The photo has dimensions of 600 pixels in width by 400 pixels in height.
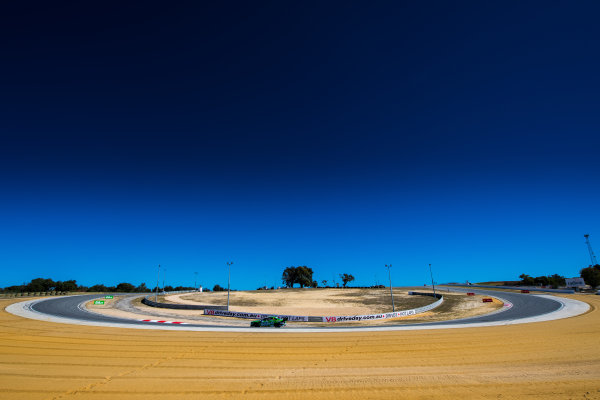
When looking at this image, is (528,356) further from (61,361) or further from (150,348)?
(61,361)

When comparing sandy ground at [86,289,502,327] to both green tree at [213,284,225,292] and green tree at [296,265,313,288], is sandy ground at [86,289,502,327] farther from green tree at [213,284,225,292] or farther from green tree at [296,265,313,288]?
green tree at [213,284,225,292]

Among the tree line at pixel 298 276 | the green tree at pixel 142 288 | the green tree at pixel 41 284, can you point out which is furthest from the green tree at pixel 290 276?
the green tree at pixel 41 284

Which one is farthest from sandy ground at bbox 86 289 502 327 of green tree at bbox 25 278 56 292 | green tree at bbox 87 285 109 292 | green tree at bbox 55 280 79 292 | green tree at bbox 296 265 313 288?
green tree at bbox 296 265 313 288

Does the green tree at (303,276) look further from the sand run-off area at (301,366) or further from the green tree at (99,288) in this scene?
the sand run-off area at (301,366)

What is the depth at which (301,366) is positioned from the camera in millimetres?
15516

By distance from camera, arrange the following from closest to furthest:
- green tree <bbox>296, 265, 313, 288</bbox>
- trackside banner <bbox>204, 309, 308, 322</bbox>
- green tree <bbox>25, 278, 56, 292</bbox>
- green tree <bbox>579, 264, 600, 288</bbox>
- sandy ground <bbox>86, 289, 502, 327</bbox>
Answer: trackside banner <bbox>204, 309, 308, 322</bbox> < sandy ground <bbox>86, 289, 502, 327</bbox> < green tree <bbox>579, 264, 600, 288</bbox> < green tree <bbox>25, 278, 56, 292</bbox> < green tree <bbox>296, 265, 313, 288</bbox>

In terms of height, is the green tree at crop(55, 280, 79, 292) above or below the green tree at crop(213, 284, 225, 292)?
above

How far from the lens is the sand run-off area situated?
1183 cm

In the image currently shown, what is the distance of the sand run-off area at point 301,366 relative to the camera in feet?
38.8

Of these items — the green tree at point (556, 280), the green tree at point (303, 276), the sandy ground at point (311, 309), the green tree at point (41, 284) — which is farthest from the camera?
the green tree at point (303, 276)

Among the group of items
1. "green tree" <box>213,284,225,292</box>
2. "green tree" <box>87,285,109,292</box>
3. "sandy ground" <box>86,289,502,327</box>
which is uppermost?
"green tree" <box>87,285,109,292</box>

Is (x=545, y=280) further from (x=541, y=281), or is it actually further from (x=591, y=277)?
(x=591, y=277)

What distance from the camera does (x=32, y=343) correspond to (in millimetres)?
20828

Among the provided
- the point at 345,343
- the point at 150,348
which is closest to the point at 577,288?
the point at 345,343
